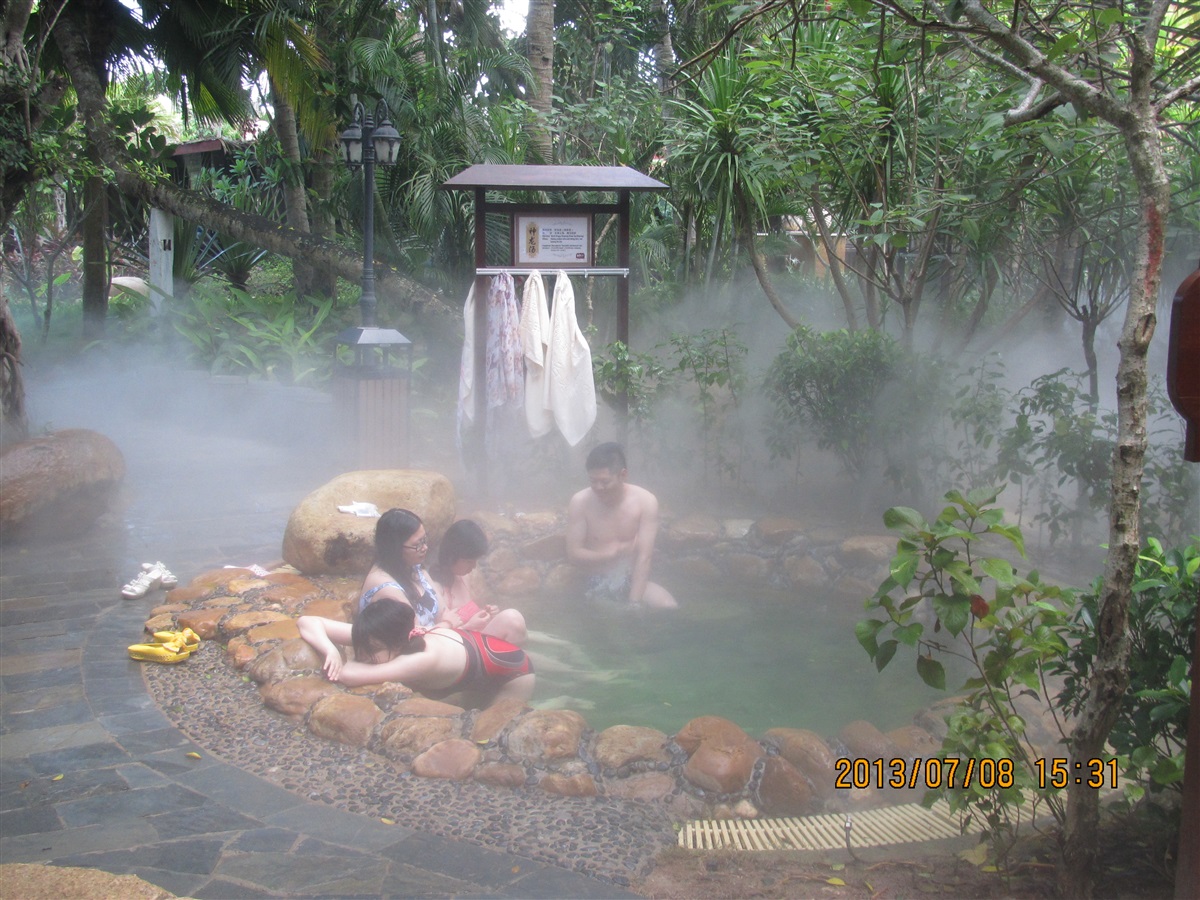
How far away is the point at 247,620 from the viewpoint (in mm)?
4746

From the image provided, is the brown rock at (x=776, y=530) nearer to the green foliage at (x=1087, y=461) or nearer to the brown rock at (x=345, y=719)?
the green foliage at (x=1087, y=461)

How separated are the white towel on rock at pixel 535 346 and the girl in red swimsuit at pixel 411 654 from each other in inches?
102

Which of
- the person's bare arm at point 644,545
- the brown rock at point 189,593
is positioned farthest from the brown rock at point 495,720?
the person's bare arm at point 644,545

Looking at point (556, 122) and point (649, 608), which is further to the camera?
point (556, 122)

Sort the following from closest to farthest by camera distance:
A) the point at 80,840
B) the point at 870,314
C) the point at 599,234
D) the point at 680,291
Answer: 1. the point at 80,840
2. the point at 870,314
3. the point at 680,291
4. the point at 599,234

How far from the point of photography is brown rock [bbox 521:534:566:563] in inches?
260

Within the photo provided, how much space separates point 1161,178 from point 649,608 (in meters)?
4.33

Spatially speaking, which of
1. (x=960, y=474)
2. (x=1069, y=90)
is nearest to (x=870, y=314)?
(x=960, y=474)

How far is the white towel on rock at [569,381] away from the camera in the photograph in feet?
22.3

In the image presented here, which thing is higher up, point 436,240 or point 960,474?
point 436,240

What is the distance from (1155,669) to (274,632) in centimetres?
367

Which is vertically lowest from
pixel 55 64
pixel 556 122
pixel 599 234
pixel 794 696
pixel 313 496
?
pixel 794 696

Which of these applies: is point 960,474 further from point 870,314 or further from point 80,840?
point 80,840

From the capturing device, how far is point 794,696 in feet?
16.7
